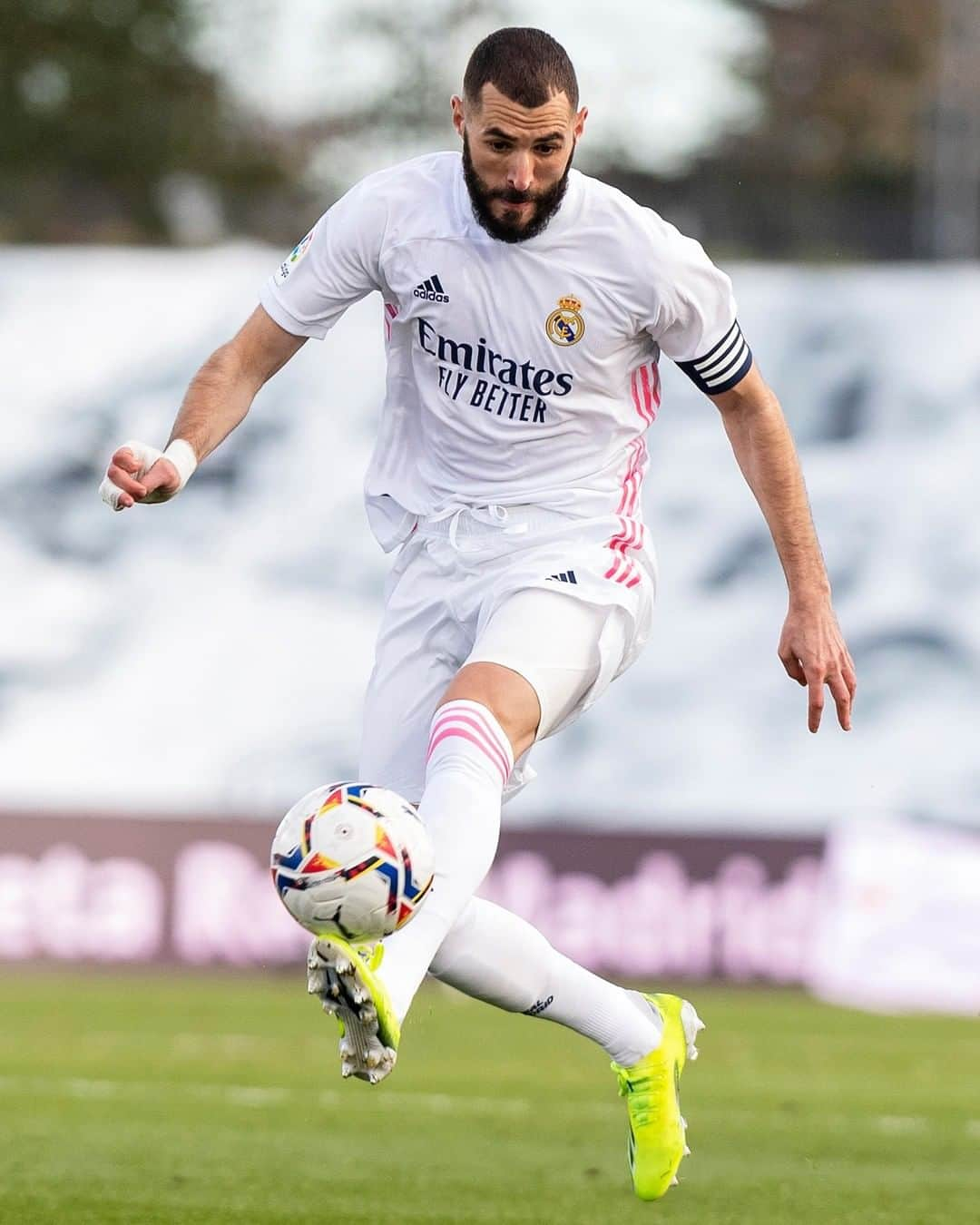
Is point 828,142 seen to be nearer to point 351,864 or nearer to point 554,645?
point 554,645

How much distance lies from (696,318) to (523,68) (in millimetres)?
818

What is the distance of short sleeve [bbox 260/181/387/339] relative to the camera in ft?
20.9

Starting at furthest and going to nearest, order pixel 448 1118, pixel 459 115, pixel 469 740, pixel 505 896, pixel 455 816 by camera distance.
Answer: pixel 505 896
pixel 448 1118
pixel 459 115
pixel 469 740
pixel 455 816

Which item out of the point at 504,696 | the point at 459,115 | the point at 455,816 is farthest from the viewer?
the point at 459,115

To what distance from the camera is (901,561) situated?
18359mm

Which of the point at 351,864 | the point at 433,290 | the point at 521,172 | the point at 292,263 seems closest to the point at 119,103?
the point at 292,263

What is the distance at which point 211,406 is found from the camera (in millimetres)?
6246

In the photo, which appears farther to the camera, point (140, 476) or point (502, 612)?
point (502, 612)

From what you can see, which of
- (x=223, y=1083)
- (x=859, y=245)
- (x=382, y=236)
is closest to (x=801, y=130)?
(x=859, y=245)

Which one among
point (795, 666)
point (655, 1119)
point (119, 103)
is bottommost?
point (655, 1119)

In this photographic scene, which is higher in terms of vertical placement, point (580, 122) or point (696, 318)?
point (580, 122)

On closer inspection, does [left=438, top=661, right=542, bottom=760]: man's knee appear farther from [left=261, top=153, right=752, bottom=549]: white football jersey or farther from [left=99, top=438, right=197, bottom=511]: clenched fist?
[left=99, top=438, right=197, bottom=511]: clenched fist

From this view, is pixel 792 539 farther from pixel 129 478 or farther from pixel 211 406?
pixel 129 478

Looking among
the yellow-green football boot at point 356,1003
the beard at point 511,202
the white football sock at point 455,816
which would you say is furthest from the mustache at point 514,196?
the yellow-green football boot at point 356,1003
